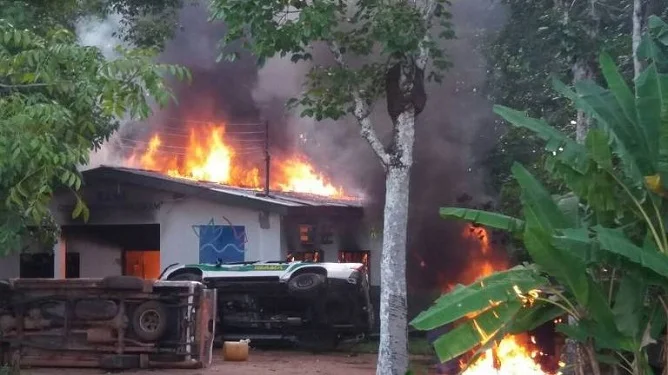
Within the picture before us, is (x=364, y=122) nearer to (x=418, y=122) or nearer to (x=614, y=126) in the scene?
(x=614, y=126)

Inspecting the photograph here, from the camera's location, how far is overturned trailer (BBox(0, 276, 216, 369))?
14.6 m

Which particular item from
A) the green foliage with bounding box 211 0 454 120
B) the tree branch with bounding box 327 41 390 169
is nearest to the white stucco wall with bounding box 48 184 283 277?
the green foliage with bounding box 211 0 454 120

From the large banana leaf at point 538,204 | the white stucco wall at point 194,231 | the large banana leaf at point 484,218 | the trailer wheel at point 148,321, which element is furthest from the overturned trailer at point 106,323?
the large banana leaf at point 538,204

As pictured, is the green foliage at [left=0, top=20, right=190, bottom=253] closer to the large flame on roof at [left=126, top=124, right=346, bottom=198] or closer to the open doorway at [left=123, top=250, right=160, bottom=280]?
the open doorway at [left=123, top=250, right=160, bottom=280]

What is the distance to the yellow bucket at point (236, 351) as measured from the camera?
17.0 metres

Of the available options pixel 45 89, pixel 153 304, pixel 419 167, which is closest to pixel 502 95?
pixel 419 167

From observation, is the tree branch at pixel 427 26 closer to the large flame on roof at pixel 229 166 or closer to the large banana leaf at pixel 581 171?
the large banana leaf at pixel 581 171

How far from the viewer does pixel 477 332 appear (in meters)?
7.59

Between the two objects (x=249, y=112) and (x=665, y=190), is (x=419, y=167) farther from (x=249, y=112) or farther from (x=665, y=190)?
(x=665, y=190)

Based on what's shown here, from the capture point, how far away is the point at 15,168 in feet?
28.2

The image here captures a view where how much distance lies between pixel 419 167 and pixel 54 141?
13.3 metres

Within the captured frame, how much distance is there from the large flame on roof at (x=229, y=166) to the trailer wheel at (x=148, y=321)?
9695 mm

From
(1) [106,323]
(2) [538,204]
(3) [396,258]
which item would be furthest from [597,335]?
(1) [106,323]

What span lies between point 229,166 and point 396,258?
11.9 m
